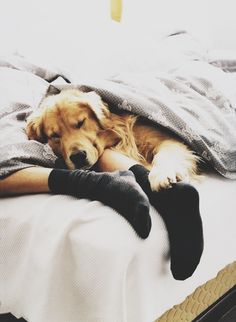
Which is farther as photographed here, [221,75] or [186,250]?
[221,75]

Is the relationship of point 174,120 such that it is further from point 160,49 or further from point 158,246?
point 160,49

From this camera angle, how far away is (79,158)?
110cm

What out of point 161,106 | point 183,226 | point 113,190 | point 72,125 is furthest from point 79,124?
point 183,226

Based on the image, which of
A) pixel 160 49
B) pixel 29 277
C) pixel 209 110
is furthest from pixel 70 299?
pixel 160 49

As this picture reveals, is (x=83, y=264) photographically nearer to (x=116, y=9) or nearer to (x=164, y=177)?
(x=164, y=177)

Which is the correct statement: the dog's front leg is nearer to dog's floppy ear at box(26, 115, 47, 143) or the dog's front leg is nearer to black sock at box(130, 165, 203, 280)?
black sock at box(130, 165, 203, 280)

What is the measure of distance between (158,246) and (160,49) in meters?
1.27

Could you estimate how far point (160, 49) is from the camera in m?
1.84

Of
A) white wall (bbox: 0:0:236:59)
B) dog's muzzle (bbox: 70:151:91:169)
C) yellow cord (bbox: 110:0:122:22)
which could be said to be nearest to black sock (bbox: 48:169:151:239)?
dog's muzzle (bbox: 70:151:91:169)

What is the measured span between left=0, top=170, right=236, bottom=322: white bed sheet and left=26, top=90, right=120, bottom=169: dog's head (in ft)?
Answer: 0.85

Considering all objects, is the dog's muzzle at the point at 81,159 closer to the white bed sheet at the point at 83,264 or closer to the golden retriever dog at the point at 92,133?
the golden retriever dog at the point at 92,133

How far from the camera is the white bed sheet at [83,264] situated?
2.53 ft

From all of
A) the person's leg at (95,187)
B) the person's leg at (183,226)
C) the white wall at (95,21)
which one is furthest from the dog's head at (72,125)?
the white wall at (95,21)

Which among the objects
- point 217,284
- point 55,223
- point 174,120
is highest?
point 174,120
